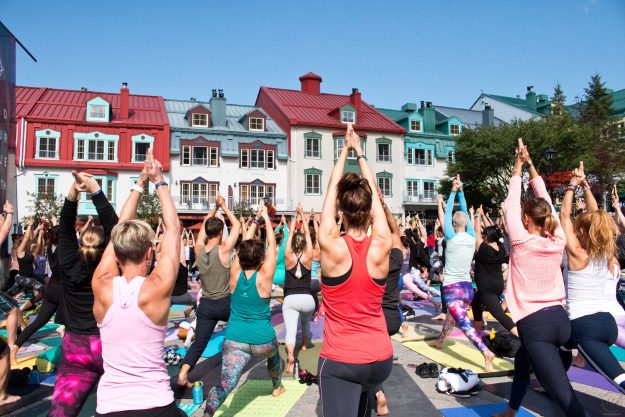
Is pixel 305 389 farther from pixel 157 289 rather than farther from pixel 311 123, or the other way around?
pixel 311 123

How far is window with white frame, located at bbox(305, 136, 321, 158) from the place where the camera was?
38.6 metres

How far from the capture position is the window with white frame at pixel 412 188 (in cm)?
4175

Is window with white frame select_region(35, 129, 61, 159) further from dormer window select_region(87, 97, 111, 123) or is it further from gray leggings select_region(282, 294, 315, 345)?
gray leggings select_region(282, 294, 315, 345)

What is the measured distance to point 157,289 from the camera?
2.65 metres

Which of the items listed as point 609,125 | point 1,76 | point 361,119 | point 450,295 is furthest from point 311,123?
point 450,295

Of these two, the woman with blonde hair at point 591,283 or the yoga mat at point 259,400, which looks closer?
the woman with blonde hair at point 591,283

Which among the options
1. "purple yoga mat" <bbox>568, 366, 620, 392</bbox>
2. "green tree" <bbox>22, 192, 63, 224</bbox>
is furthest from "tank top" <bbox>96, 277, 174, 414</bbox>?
"green tree" <bbox>22, 192, 63, 224</bbox>

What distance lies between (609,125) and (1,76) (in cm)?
4486

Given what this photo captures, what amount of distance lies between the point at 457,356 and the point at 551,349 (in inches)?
138

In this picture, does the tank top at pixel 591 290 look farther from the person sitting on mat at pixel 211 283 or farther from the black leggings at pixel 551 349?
the person sitting on mat at pixel 211 283


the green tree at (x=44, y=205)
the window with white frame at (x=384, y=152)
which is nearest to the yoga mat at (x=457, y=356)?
the green tree at (x=44, y=205)

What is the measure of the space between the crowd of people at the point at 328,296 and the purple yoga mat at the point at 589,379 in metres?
0.37

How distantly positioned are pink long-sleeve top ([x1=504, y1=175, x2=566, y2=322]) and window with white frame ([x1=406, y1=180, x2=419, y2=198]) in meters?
38.1

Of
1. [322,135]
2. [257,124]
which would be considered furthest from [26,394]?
[322,135]
